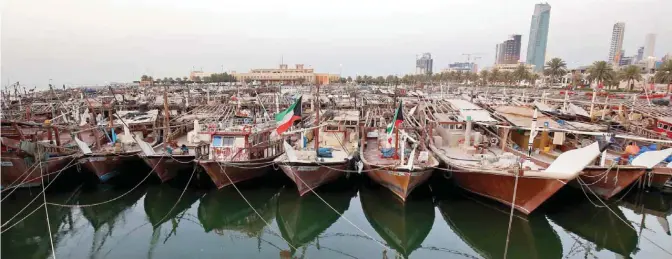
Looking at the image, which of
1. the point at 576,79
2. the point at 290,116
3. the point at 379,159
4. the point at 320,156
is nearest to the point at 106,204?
the point at 290,116

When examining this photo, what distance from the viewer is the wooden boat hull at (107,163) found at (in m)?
22.7

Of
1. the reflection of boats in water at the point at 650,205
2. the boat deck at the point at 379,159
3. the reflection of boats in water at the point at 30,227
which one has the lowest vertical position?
the reflection of boats in water at the point at 30,227

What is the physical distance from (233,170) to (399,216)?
34.0 feet

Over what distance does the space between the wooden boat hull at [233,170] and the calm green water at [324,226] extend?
2.78 feet

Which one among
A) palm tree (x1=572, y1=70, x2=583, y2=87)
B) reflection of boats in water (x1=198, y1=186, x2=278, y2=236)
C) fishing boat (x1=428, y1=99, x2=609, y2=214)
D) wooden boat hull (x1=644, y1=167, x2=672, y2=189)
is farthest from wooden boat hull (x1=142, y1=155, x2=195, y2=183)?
palm tree (x1=572, y1=70, x2=583, y2=87)

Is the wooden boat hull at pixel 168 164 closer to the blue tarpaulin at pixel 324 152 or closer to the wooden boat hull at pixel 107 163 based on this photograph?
the wooden boat hull at pixel 107 163

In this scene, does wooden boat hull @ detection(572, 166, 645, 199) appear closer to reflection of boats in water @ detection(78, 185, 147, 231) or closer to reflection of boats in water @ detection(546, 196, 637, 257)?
reflection of boats in water @ detection(546, 196, 637, 257)

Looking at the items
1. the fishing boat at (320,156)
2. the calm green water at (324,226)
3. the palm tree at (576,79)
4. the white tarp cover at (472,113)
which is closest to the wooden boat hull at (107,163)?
the calm green water at (324,226)

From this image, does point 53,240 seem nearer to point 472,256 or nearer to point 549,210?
point 472,256

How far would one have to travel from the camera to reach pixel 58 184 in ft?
77.4

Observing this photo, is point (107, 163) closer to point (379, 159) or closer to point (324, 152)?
point (324, 152)

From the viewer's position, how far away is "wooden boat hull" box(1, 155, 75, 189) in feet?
67.8

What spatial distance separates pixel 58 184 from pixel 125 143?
183 inches

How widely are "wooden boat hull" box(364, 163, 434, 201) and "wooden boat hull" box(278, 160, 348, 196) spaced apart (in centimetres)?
200
